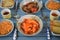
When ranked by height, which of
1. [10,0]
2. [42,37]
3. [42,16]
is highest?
[10,0]

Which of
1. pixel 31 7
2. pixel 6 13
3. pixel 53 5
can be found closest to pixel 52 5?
pixel 53 5

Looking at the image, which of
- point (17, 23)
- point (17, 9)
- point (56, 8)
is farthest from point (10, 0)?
point (56, 8)

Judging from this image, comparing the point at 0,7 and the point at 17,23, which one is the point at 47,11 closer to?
the point at 17,23

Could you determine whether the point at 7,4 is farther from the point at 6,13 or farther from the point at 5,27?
the point at 5,27

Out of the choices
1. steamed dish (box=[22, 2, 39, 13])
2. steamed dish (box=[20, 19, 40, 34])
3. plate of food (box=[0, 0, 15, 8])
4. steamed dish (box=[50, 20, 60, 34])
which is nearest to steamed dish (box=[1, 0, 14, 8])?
plate of food (box=[0, 0, 15, 8])

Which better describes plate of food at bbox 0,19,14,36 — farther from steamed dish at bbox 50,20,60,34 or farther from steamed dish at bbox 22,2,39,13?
steamed dish at bbox 50,20,60,34
